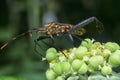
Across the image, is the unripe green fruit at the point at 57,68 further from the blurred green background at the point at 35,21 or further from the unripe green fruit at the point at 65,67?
the blurred green background at the point at 35,21

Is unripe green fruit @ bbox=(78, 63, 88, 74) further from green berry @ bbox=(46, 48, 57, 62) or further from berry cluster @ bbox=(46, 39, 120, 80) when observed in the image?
green berry @ bbox=(46, 48, 57, 62)

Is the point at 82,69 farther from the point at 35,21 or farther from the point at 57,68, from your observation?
the point at 35,21

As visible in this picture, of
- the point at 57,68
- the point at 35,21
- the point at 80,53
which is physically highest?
the point at 80,53

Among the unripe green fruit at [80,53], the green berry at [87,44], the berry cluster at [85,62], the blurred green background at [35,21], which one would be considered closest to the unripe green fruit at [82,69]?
the berry cluster at [85,62]

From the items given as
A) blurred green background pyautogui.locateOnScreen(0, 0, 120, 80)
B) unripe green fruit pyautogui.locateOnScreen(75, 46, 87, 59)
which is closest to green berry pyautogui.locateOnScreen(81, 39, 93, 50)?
unripe green fruit pyautogui.locateOnScreen(75, 46, 87, 59)

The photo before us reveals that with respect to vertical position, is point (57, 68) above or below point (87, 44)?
below

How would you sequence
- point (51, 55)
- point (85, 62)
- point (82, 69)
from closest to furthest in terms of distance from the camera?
point (82, 69) < point (85, 62) < point (51, 55)

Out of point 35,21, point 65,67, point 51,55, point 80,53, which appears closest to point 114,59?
point 80,53
